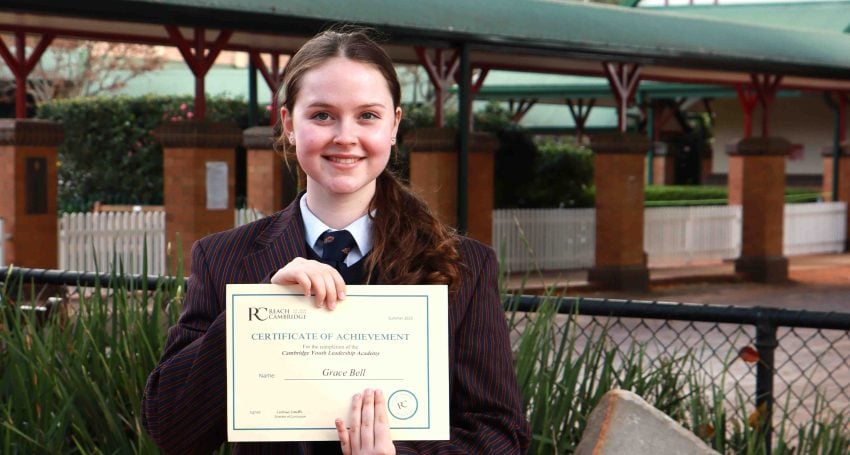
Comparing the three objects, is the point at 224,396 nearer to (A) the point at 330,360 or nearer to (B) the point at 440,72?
(A) the point at 330,360

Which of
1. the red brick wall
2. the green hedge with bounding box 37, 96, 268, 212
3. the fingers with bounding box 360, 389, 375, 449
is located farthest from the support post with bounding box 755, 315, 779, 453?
the green hedge with bounding box 37, 96, 268, 212

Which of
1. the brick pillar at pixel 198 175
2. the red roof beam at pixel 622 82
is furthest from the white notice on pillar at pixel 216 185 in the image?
the red roof beam at pixel 622 82

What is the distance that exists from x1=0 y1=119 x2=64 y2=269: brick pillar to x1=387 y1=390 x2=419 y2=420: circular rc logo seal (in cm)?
1197

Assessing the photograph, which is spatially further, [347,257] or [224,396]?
[347,257]

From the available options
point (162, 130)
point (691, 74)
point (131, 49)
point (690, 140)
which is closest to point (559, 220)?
point (691, 74)

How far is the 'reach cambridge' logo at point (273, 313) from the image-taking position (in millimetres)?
2295

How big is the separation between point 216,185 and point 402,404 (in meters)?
12.5

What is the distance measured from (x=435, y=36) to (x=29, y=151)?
174 inches

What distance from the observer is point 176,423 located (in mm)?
2447

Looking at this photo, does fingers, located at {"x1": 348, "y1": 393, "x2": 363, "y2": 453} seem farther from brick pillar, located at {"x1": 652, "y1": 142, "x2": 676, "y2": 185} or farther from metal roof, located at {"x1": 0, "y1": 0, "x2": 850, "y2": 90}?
brick pillar, located at {"x1": 652, "y1": 142, "x2": 676, "y2": 185}

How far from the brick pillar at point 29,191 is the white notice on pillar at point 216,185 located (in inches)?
63.3

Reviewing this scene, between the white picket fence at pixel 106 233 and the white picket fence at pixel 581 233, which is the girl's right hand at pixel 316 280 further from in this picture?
the white picket fence at pixel 581 233

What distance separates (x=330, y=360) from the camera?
7.55 feet

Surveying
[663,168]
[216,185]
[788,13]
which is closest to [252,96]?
[216,185]
